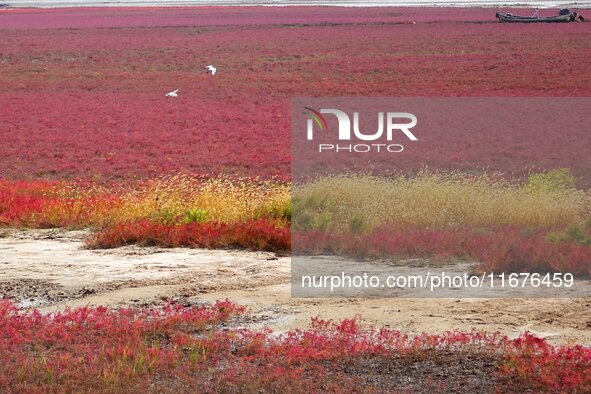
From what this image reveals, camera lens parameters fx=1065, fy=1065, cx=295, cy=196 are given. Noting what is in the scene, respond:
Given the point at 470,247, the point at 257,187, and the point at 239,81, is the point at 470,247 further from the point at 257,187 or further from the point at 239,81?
the point at 239,81

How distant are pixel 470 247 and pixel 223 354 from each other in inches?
192

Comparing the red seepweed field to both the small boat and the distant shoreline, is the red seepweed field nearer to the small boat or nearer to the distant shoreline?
the small boat

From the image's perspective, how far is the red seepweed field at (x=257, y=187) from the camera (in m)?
9.02

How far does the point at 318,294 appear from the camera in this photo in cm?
1171

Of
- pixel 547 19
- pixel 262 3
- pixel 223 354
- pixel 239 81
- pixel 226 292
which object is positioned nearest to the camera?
pixel 223 354

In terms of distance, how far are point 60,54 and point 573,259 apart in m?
46.8

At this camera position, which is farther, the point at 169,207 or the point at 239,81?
the point at 239,81

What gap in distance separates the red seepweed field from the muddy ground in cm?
45

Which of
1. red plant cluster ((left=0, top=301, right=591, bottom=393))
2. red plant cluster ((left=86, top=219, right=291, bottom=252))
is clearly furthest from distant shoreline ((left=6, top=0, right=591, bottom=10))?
red plant cluster ((left=0, top=301, right=591, bottom=393))

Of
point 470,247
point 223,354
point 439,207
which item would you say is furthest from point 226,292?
point 439,207

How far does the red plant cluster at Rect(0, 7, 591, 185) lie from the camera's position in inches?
1014

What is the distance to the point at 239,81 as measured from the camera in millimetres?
44844

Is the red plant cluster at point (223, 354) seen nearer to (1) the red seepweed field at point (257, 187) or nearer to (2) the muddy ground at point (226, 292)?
(1) the red seepweed field at point (257, 187)

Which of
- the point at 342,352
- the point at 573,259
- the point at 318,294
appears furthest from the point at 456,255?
the point at 342,352
